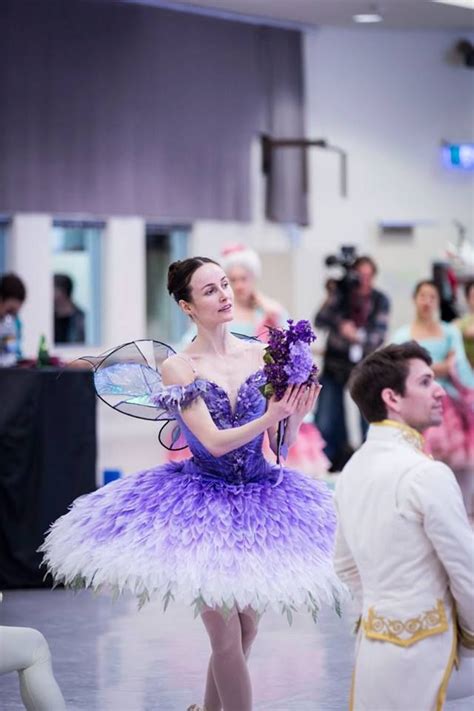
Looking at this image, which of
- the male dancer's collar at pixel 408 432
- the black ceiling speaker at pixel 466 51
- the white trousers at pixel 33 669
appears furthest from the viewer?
the black ceiling speaker at pixel 466 51

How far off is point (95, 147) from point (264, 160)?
165 cm

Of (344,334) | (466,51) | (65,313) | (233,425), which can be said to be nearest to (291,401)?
(233,425)

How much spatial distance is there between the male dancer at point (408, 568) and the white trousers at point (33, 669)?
0.80m

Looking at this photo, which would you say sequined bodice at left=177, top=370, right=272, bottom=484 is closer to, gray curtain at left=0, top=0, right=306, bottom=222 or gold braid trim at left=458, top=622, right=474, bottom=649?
gold braid trim at left=458, top=622, right=474, bottom=649

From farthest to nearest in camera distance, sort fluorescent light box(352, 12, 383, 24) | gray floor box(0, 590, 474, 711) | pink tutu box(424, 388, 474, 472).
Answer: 1. fluorescent light box(352, 12, 383, 24)
2. pink tutu box(424, 388, 474, 472)
3. gray floor box(0, 590, 474, 711)

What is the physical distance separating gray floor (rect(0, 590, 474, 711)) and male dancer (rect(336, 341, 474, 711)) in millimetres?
1187

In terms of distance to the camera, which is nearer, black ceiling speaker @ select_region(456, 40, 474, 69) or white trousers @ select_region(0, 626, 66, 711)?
white trousers @ select_region(0, 626, 66, 711)

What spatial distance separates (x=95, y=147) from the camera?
10.1m

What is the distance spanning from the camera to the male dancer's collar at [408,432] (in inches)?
112

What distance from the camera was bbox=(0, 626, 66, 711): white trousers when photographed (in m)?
3.21

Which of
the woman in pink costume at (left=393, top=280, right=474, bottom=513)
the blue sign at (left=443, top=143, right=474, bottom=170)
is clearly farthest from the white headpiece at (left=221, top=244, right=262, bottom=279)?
the blue sign at (left=443, top=143, right=474, bottom=170)

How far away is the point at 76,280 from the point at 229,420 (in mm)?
6907

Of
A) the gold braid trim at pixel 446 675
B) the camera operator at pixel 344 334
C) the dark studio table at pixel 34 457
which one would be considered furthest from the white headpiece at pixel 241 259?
the gold braid trim at pixel 446 675

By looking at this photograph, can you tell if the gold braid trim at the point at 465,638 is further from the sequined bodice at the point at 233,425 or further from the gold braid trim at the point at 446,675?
the sequined bodice at the point at 233,425
